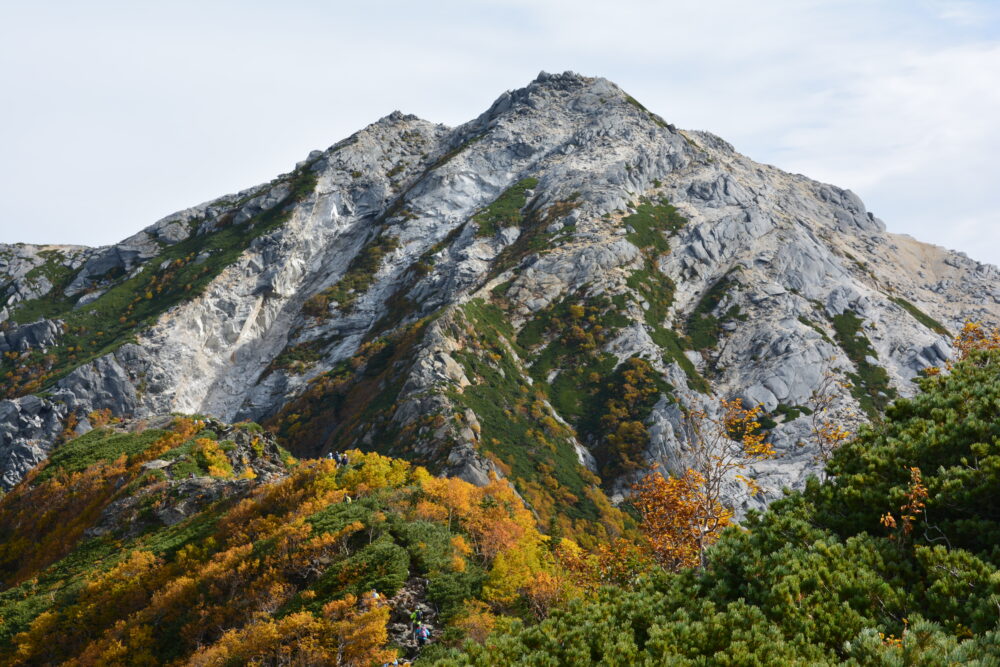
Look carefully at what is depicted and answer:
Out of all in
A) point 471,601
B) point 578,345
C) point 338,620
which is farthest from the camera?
point 578,345

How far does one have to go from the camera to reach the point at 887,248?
632 feet

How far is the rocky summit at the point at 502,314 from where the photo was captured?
331 feet

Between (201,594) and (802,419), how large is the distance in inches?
4120

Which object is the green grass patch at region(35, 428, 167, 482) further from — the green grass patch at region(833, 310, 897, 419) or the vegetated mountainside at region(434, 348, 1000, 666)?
the green grass patch at region(833, 310, 897, 419)

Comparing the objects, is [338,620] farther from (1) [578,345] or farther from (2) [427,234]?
(2) [427,234]

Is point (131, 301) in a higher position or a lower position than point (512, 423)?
higher

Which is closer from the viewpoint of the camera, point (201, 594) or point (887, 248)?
point (201, 594)

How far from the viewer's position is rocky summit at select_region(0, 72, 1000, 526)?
101 meters

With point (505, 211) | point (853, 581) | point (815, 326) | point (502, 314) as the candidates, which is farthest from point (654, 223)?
point (853, 581)

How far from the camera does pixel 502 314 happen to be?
128 meters

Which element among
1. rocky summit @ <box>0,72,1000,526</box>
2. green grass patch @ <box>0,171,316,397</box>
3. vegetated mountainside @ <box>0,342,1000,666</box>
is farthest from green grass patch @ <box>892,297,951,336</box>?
green grass patch @ <box>0,171,316,397</box>

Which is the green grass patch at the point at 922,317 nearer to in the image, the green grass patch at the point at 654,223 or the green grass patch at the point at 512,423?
the green grass patch at the point at 654,223

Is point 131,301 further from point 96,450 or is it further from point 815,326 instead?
point 815,326

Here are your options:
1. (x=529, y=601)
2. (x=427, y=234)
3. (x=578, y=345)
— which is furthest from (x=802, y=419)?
(x=427, y=234)
